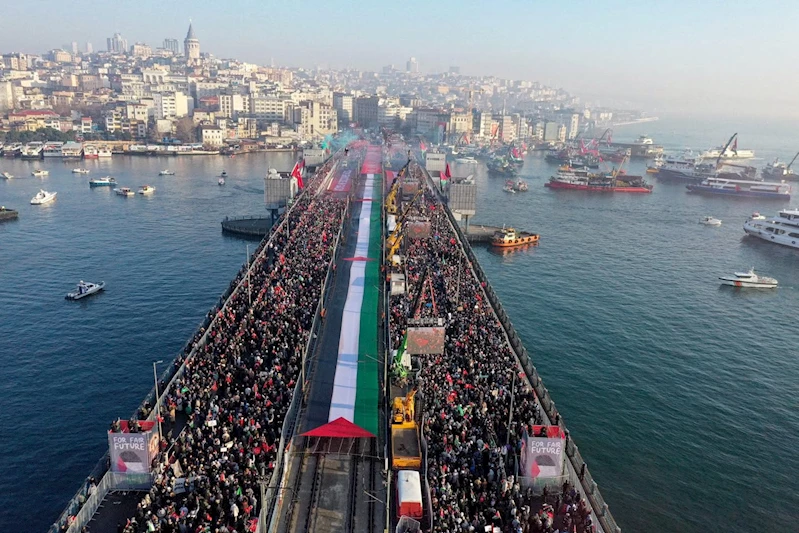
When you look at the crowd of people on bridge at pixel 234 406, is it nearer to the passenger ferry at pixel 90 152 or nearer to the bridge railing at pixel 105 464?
the bridge railing at pixel 105 464

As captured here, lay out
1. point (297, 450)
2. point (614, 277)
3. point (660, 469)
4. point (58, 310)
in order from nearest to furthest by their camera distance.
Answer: point (297, 450)
point (660, 469)
point (58, 310)
point (614, 277)

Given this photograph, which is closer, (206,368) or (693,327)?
(206,368)

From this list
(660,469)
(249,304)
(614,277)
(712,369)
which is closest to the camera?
(660,469)

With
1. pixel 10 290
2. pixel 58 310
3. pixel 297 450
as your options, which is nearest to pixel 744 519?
pixel 297 450

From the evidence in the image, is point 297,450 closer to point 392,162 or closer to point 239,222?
point 239,222

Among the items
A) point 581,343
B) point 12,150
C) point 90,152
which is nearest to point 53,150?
point 90,152

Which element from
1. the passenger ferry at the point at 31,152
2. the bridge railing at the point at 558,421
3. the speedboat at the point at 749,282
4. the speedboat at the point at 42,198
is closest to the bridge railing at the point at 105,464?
the bridge railing at the point at 558,421

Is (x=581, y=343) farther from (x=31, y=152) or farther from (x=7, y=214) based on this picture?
(x=31, y=152)
